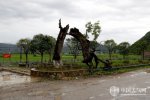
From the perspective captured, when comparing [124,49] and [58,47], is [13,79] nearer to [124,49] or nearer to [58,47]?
[58,47]

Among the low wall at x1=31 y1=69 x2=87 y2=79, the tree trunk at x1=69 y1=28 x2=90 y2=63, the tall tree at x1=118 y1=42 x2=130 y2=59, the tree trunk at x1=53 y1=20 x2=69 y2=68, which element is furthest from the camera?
the tall tree at x1=118 y1=42 x2=130 y2=59

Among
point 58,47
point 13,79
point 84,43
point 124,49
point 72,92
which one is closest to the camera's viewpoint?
point 72,92

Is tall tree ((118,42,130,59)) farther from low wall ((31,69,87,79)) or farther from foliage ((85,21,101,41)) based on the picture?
low wall ((31,69,87,79))

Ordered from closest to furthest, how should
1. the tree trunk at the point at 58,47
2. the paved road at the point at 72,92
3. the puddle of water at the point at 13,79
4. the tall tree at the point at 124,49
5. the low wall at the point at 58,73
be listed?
1. the paved road at the point at 72,92
2. the puddle of water at the point at 13,79
3. the low wall at the point at 58,73
4. the tree trunk at the point at 58,47
5. the tall tree at the point at 124,49

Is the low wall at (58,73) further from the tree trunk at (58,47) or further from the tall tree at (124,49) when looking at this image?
the tall tree at (124,49)

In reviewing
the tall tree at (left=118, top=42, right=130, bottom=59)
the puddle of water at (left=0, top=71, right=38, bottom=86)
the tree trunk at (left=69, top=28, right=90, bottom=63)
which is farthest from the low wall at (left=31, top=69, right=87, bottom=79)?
the tall tree at (left=118, top=42, right=130, bottom=59)

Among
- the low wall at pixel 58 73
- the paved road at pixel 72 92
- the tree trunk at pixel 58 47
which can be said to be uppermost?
the tree trunk at pixel 58 47

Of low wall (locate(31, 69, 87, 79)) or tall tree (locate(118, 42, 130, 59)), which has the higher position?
tall tree (locate(118, 42, 130, 59))

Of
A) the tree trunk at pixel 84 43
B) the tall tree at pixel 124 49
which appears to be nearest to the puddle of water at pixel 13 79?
the tree trunk at pixel 84 43

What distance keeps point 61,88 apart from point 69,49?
105 feet

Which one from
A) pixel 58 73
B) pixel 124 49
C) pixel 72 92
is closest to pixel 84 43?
pixel 58 73

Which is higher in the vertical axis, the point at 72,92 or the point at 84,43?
the point at 84,43

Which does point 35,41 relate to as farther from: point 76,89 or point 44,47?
point 76,89

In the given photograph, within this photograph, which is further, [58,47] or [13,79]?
[58,47]
